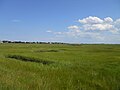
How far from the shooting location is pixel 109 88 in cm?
1487

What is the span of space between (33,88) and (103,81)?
648cm

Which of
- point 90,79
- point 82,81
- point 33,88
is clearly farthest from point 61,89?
point 90,79

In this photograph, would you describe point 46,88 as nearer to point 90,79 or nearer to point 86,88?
point 86,88

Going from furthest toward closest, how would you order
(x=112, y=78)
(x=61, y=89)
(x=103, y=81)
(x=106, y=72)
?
1. (x=106, y=72)
2. (x=112, y=78)
3. (x=103, y=81)
4. (x=61, y=89)

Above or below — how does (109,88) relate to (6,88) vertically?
below

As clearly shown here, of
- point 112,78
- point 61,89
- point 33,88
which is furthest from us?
point 112,78

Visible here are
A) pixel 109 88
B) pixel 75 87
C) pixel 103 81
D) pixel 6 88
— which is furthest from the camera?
pixel 103 81

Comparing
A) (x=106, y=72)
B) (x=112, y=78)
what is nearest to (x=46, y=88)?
(x=112, y=78)

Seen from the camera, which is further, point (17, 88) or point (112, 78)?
point (112, 78)

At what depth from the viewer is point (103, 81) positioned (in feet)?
52.7

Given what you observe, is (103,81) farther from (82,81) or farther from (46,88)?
(46,88)

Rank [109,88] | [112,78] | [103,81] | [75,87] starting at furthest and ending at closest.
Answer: [112,78], [103,81], [109,88], [75,87]

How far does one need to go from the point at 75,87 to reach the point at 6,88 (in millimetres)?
5071

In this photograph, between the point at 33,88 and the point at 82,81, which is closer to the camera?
the point at 33,88
